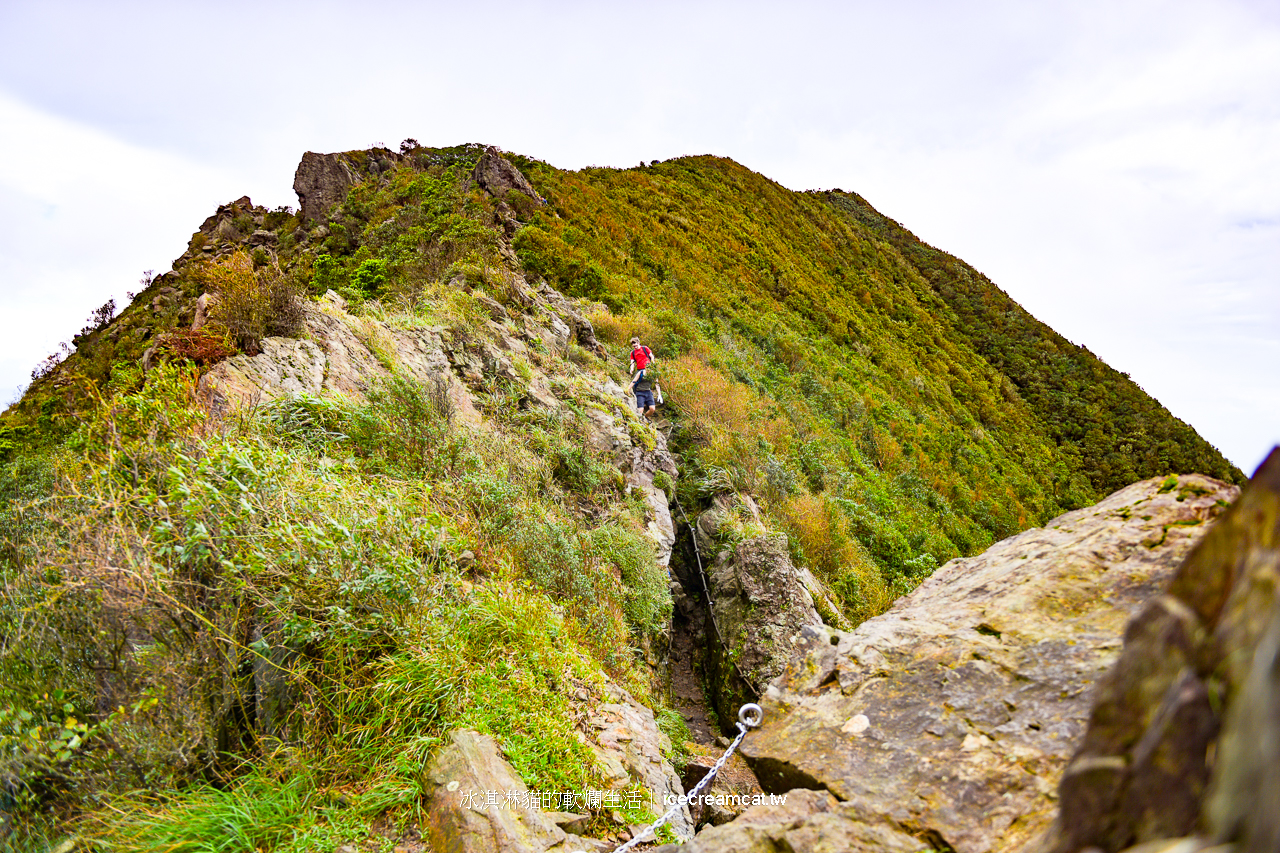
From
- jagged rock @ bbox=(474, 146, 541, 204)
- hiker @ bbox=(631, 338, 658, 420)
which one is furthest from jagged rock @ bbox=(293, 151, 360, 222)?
hiker @ bbox=(631, 338, 658, 420)

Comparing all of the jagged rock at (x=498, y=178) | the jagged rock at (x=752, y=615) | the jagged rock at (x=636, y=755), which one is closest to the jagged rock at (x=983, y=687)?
the jagged rock at (x=636, y=755)

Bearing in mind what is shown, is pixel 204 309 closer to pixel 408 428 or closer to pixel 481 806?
pixel 408 428

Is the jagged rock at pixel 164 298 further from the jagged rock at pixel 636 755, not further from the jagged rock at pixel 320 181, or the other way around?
the jagged rock at pixel 636 755

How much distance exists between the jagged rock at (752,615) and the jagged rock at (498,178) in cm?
1265

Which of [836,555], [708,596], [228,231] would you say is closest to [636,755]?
[708,596]

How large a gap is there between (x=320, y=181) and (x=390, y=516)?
1831 cm

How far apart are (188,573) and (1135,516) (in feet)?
16.9

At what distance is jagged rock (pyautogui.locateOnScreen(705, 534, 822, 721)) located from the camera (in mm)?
6680

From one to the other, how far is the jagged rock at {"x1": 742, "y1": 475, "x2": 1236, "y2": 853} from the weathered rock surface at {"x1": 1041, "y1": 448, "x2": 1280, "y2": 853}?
0.95m

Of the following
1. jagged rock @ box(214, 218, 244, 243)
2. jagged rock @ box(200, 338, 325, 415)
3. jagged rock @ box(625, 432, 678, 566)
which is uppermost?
jagged rock @ box(214, 218, 244, 243)

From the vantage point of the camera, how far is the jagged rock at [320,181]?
17.6 meters

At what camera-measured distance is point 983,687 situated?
2.55 m

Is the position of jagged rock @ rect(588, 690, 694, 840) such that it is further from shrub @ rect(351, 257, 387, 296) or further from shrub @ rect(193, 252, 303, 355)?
shrub @ rect(351, 257, 387, 296)

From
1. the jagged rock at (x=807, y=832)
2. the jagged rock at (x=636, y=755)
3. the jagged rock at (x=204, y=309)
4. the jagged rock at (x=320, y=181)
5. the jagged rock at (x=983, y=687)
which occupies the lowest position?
the jagged rock at (x=636, y=755)
